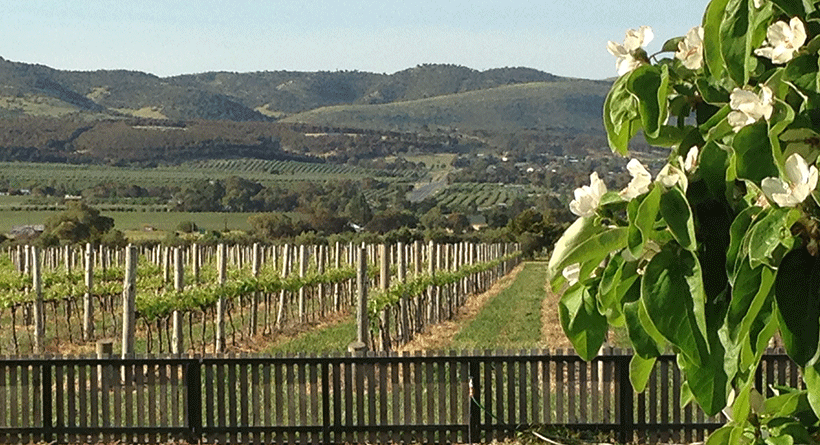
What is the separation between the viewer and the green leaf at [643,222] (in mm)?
1433

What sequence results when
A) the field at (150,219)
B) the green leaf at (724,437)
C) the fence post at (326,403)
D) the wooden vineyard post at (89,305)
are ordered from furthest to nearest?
the field at (150,219)
the wooden vineyard post at (89,305)
the fence post at (326,403)
the green leaf at (724,437)

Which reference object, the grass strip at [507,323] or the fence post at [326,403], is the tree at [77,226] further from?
the fence post at [326,403]

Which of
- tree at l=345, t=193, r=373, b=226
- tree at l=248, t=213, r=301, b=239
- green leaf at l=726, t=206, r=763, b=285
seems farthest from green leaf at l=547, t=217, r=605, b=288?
tree at l=345, t=193, r=373, b=226

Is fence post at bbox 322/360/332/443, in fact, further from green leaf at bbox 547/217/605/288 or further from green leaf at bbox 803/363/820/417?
green leaf at bbox 803/363/820/417

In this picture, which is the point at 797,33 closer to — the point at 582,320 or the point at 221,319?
the point at 582,320

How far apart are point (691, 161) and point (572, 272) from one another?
23 centimetres

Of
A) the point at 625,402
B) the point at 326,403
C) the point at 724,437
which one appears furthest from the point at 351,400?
the point at 724,437

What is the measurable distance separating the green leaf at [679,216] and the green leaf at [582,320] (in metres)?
0.23

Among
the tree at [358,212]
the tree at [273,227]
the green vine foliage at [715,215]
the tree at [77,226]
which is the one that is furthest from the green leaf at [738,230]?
the tree at [358,212]

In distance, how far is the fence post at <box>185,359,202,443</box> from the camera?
11125 mm

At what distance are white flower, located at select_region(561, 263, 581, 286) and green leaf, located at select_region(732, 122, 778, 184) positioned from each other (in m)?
0.29

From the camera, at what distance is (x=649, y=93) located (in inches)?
64.7

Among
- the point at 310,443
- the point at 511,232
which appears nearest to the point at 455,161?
the point at 511,232

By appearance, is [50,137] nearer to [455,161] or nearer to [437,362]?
[455,161]
